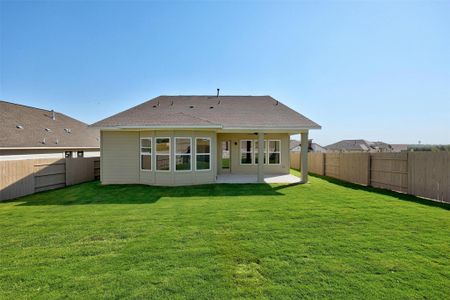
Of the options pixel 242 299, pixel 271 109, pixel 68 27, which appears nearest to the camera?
pixel 242 299

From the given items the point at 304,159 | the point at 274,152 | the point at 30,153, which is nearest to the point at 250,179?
the point at 304,159

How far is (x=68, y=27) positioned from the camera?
42.6ft

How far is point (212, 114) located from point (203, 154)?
3.95 meters

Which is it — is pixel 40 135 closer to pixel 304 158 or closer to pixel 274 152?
pixel 274 152

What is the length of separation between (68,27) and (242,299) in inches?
631

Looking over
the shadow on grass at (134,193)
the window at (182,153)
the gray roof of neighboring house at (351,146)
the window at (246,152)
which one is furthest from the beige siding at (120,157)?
the gray roof of neighboring house at (351,146)

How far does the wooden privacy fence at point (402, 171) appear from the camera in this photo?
893 centimetres

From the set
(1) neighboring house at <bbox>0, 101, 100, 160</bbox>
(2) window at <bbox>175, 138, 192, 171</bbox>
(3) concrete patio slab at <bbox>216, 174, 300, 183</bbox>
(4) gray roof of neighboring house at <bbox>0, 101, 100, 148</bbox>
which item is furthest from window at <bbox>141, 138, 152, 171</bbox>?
(3) concrete patio slab at <bbox>216, 174, 300, 183</bbox>

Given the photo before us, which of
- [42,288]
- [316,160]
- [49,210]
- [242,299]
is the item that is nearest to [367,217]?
[242,299]

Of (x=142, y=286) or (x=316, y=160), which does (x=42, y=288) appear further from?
(x=316, y=160)

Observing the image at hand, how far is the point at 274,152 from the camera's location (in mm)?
17062

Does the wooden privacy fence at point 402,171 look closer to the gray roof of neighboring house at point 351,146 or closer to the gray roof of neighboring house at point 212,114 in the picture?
the gray roof of neighboring house at point 212,114

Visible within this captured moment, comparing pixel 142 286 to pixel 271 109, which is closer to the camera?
pixel 142 286

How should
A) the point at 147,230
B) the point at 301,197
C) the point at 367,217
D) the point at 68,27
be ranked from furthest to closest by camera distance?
the point at 68,27 < the point at 301,197 < the point at 367,217 < the point at 147,230
